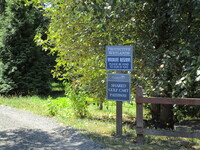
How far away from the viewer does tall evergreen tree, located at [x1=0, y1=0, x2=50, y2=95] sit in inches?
595

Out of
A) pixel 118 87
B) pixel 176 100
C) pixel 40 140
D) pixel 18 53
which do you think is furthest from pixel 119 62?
pixel 18 53

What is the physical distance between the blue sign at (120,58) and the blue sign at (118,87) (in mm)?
194

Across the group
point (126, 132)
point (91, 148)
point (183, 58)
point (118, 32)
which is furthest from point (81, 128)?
point (183, 58)

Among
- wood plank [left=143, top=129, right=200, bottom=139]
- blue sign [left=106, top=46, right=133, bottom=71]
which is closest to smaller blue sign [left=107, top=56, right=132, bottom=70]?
blue sign [left=106, top=46, right=133, bottom=71]

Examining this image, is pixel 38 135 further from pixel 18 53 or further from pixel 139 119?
pixel 18 53

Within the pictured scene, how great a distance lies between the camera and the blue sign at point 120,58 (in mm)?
5789

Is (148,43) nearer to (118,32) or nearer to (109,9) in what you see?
(118,32)

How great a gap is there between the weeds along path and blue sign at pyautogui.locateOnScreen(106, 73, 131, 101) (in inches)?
45.9

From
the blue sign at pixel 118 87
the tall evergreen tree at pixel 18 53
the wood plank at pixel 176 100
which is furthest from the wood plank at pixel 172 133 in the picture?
the tall evergreen tree at pixel 18 53

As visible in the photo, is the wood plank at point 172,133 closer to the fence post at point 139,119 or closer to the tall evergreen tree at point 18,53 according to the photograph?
the fence post at point 139,119

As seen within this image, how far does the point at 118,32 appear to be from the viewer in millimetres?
7234

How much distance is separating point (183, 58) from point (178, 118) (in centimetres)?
404

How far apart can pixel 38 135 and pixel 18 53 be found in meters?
10.3

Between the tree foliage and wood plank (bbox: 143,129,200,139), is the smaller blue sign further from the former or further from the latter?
wood plank (bbox: 143,129,200,139)
